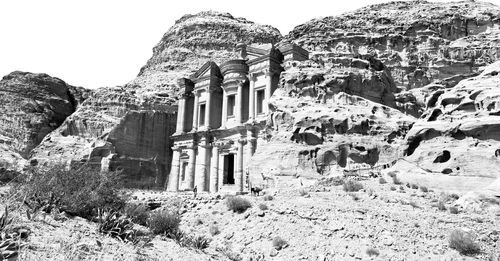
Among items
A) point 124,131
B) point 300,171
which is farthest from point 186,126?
point 300,171

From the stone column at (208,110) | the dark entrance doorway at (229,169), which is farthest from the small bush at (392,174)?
the stone column at (208,110)

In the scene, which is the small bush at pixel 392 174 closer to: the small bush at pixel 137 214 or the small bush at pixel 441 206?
the small bush at pixel 441 206

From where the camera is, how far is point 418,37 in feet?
147

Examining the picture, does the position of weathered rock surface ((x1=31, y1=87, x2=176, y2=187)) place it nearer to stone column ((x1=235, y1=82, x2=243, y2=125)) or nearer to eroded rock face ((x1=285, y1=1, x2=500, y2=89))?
stone column ((x1=235, y1=82, x2=243, y2=125))

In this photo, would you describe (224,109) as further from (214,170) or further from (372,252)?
(372,252)

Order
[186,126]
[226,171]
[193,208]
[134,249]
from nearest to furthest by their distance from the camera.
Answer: [134,249] → [193,208] → [226,171] → [186,126]

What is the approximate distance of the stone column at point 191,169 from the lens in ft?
141

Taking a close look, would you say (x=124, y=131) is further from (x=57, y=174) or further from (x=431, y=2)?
(x=431, y=2)

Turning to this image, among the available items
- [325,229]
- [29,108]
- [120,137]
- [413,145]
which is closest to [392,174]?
[413,145]

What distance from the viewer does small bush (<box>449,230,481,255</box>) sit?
11.7 metres

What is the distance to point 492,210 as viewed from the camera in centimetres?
1385

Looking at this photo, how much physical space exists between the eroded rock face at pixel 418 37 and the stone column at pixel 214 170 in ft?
49.1

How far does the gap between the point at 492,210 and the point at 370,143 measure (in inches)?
382

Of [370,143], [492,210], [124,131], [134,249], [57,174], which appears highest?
[124,131]
